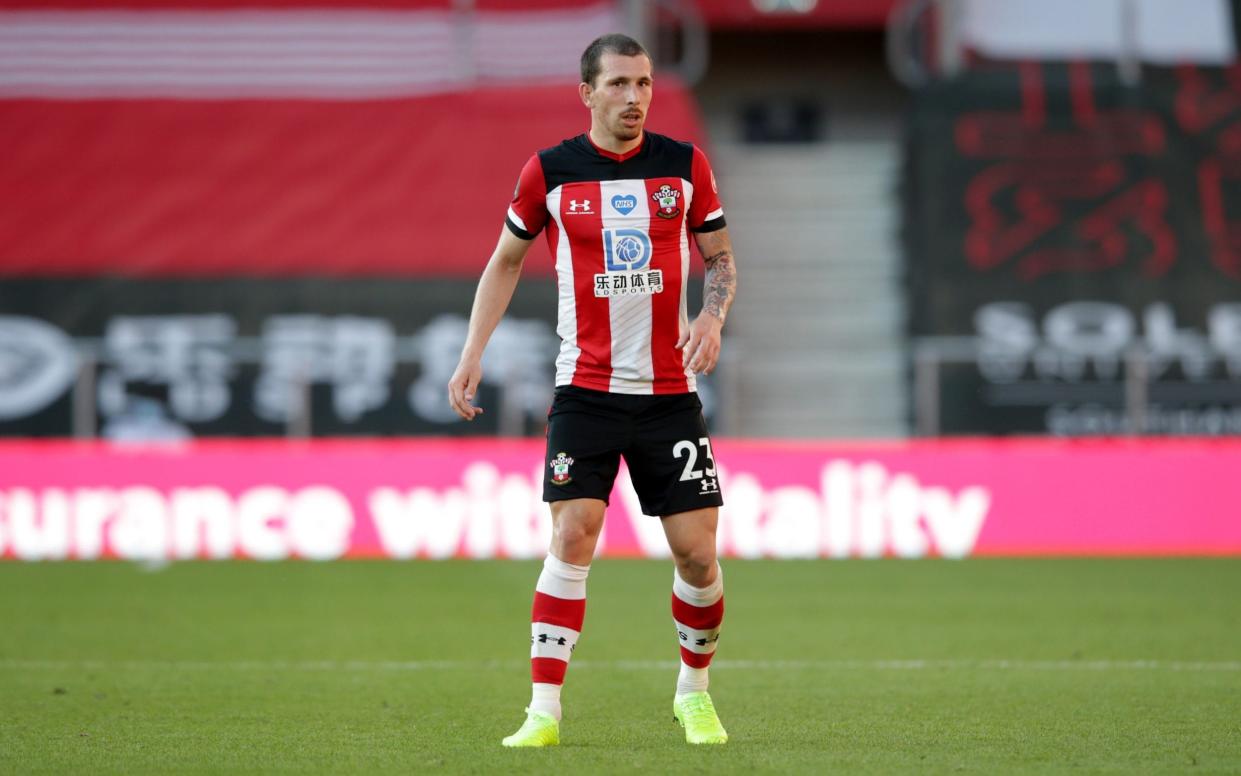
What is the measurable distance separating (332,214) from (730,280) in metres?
14.6

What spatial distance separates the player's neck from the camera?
19.8 ft

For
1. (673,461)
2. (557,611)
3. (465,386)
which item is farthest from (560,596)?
(465,386)

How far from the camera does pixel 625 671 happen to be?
821 cm

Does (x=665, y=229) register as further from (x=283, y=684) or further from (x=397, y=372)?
(x=397, y=372)

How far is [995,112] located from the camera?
786 inches

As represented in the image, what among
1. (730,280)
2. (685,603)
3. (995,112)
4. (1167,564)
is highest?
(995,112)

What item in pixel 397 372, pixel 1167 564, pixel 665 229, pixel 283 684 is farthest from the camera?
pixel 397 372

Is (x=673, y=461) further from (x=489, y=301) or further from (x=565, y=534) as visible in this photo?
(x=489, y=301)

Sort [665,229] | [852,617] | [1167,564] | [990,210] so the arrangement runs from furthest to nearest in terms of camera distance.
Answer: [990,210] < [1167,564] < [852,617] < [665,229]

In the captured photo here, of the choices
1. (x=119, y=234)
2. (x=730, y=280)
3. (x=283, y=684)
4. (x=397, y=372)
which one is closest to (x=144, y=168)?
(x=119, y=234)

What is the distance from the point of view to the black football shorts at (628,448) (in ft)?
19.5

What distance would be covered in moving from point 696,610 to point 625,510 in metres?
8.80

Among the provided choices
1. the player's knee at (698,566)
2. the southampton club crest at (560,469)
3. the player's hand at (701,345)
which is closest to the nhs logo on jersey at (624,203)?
the player's hand at (701,345)

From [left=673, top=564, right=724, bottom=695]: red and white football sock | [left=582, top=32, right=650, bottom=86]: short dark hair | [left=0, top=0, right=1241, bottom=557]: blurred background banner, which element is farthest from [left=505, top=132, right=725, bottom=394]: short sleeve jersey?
[left=0, top=0, right=1241, bottom=557]: blurred background banner
